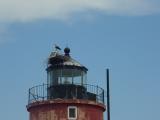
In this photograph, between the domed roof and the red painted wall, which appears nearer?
the red painted wall

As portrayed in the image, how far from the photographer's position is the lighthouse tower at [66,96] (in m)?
41.8

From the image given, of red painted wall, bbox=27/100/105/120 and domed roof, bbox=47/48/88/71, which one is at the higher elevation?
domed roof, bbox=47/48/88/71

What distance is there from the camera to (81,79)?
43.4 m

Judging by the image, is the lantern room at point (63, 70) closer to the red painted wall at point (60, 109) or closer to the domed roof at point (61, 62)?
the domed roof at point (61, 62)

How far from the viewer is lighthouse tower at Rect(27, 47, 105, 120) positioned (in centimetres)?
4181

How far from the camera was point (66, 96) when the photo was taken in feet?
139

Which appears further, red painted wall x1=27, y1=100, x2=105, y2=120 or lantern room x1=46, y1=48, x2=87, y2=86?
lantern room x1=46, y1=48, x2=87, y2=86

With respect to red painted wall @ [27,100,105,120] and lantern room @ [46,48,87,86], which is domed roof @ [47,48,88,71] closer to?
lantern room @ [46,48,87,86]

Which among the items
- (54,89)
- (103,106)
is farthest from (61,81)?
(103,106)

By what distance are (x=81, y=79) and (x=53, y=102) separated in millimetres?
2873

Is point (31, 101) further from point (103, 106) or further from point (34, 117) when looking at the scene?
point (103, 106)

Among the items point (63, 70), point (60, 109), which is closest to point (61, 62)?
point (63, 70)

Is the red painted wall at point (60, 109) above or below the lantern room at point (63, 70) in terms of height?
below

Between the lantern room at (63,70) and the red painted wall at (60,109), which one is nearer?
the red painted wall at (60,109)
